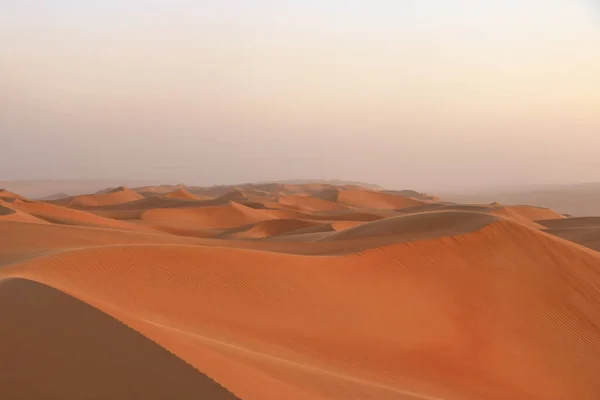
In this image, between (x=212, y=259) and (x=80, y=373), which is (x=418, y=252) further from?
(x=80, y=373)

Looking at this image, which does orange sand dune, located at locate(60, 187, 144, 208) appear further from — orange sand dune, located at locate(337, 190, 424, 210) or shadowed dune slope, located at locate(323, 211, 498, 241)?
shadowed dune slope, located at locate(323, 211, 498, 241)

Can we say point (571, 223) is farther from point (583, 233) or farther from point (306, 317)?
point (306, 317)

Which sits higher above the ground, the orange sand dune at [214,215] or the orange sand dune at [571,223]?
the orange sand dune at [571,223]

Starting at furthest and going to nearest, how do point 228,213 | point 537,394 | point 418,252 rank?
1. point 228,213
2. point 418,252
3. point 537,394

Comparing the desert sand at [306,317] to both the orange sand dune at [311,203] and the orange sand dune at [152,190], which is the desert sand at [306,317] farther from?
the orange sand dune at [152,190]

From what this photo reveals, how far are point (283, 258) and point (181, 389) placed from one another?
5.84 metres

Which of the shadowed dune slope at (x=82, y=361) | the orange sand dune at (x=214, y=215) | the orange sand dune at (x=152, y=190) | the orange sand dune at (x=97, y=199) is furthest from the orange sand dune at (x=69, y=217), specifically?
the orange sand dune at (x=152, y=190)

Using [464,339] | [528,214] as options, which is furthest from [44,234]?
[528,214]

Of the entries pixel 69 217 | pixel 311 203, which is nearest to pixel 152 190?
pixel 311 203

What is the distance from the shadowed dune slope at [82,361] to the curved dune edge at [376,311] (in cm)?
29

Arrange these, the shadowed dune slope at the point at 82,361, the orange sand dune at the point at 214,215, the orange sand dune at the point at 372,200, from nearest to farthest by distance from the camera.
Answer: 1. the shadowed dune slope at the point at 82,361
2. the orange sand dune at the point at 214,215
3. the orange sand dune at the point at 372,200

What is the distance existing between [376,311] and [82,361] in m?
5.19

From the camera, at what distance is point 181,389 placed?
10.5 feet

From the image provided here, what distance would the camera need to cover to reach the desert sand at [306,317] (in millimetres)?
3514
